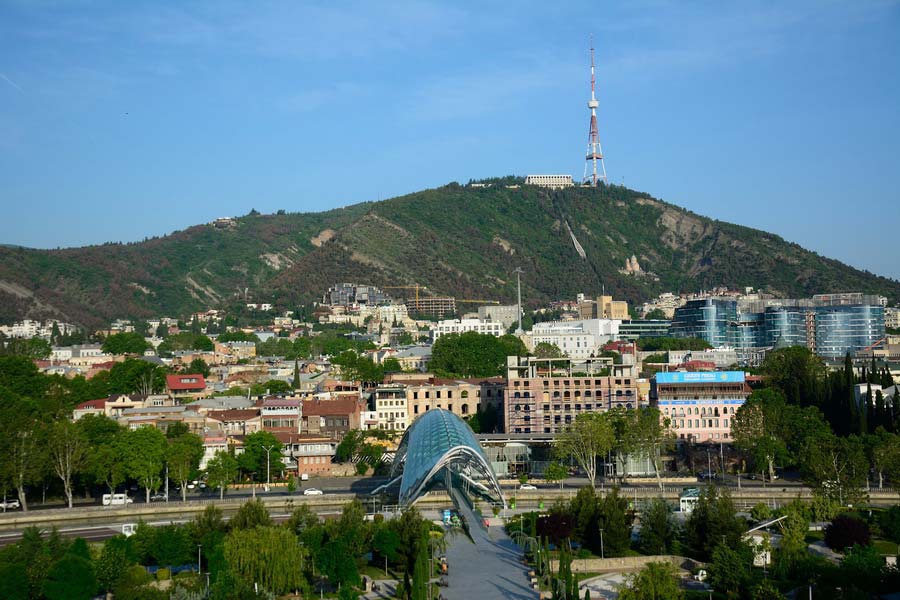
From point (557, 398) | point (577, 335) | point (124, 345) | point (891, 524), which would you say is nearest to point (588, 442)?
point (557, 398)

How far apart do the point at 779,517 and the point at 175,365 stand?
3682 inches

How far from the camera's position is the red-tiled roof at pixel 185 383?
110 metres

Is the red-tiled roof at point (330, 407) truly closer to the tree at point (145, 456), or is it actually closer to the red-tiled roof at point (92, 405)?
the red-tiled roof at point (92, 405)

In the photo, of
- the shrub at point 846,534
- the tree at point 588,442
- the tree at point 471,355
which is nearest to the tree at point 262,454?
the tree at point 588,442

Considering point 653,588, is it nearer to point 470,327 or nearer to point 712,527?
point 712,527

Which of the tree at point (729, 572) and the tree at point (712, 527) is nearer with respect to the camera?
the tree at point (729, 572)

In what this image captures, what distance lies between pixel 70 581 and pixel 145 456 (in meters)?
25.7

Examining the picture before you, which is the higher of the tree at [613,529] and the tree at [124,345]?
the tree at [124,345]

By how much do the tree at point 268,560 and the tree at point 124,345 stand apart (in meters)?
108

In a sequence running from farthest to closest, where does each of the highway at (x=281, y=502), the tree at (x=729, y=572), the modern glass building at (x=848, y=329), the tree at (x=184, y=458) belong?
the modern glass building at (x=848, y=329), the tree at (x=184, y=458), the highway at (x=281, y=502), the tree at (x=729, y=572)

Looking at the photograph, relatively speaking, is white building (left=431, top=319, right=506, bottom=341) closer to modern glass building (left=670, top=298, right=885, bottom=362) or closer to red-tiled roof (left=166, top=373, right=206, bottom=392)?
modern glass building (left=670, top=298, right=885, bottom=362)

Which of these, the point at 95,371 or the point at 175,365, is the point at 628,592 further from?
the point at 175,365

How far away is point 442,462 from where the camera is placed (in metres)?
60.1

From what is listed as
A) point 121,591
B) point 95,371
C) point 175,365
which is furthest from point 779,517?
point 175,365
